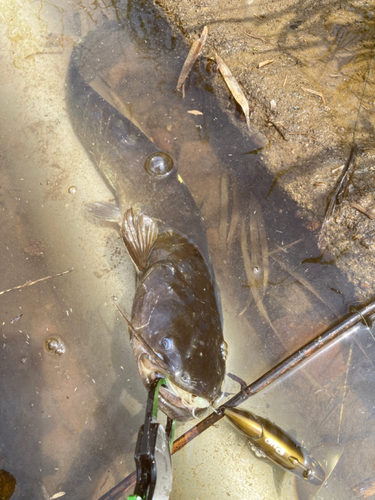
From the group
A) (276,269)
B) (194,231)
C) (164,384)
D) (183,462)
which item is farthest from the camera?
(276,269)

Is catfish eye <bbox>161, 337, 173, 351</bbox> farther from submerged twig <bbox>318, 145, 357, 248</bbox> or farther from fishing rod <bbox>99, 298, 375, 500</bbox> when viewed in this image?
submerged twig <bbox>318, 145, 357, 248</bbox>

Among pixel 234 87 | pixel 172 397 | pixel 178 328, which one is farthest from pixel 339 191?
pixel 172 397

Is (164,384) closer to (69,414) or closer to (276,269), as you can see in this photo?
(69,414)

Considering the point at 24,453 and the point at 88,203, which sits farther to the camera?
the point at 88,203

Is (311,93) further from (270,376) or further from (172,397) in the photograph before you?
(172,397)

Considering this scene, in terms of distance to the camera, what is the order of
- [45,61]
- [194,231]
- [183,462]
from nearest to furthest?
1. [183,462]
2. [194,231]
3. [45,61]

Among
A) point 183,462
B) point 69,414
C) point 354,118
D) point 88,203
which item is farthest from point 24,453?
point 354,118
